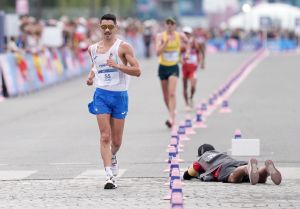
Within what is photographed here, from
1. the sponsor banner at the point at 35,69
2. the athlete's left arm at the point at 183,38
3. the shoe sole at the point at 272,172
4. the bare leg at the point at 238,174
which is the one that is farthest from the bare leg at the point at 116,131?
the sponsor banner at the point at 35,69

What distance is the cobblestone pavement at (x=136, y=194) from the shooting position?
12.0 meters

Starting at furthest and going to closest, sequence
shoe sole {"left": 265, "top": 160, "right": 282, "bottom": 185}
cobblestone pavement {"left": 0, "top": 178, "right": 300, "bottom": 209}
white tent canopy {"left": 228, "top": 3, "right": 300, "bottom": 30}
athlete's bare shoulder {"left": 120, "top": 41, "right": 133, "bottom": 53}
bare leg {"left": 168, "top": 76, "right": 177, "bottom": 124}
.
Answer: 1. white tent canopy {"left": 228, "top": 3, "right": 300, "bottom": 30}
2. bare leg {"left": 168, "top": 76, "right": 177, "bottom": 124}
3. athlete's bare shoulder {"left": 120, "top": 41, "right": 133, "bottom": 53}
4. shoe sole {"left": 265, "top": 160, "right": 282, "bottom": 185}
5. cobblestone pavement {"left": 0, "top": 178, "right": 300, "bottom": 209}

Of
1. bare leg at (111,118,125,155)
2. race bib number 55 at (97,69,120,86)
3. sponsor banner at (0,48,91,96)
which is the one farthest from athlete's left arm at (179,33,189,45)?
race bib number 55 at (97,69,120,86)

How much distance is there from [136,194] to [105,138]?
1.01 m

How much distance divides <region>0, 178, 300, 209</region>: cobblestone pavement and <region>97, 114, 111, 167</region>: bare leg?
33cm

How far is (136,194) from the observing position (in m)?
12.8

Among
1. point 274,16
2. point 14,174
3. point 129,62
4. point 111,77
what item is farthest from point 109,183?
point 274,16

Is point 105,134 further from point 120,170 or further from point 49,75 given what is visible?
point 49,75

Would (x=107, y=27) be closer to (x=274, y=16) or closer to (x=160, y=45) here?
(x=160, y=45)

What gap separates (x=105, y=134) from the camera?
13664 millimetres

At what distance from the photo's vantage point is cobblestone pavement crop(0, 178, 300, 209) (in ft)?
39.3

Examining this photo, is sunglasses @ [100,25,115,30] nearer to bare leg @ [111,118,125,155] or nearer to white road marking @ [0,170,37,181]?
bare leg @ [111,118,125,155]

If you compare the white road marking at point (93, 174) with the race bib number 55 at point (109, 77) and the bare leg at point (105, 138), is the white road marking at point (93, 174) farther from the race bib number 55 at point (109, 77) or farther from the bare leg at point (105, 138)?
the race bib number 55 at point (109, 77)

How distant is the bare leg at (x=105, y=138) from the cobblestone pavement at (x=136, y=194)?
331mm
